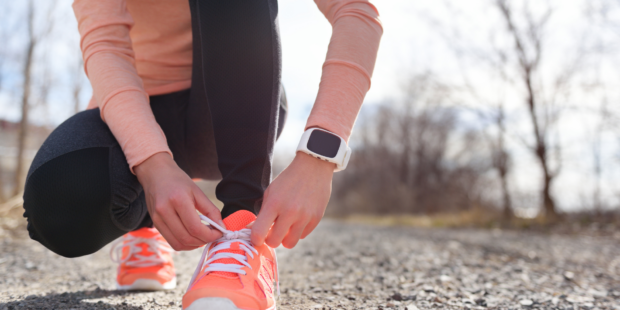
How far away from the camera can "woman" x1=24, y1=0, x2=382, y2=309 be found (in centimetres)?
71

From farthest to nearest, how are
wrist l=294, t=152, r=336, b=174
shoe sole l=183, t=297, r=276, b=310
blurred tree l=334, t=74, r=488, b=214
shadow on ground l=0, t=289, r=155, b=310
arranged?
blurred tree l=334, t=74, r=488, b=214, shadow on ground l=0, t=289, r=155, b=310, wrist l=294, t=152, r=336, b=174, shoe sole l=183, t=297, r=276, b=310

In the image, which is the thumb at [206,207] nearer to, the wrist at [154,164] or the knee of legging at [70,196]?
the wrist at [154,164]

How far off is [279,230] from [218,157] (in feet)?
0.82

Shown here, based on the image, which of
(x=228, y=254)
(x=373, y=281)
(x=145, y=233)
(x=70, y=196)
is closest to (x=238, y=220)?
(x=228, y=254)

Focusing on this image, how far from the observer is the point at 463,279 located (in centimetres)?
151

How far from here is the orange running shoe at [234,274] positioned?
2.17ft

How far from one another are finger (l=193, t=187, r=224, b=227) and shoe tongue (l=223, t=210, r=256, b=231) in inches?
0.8

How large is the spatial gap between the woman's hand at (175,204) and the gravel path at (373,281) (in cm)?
35

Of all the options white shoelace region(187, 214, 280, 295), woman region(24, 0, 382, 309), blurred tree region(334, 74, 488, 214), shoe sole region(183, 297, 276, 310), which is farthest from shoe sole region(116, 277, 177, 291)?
blurred tree region(334, 74, 488, 214)

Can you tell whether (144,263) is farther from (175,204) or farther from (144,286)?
(175,204)

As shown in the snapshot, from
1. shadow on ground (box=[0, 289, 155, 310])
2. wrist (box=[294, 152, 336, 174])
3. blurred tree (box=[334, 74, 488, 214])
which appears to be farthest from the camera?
blurred tree (box=[334, 74, 488, 214])

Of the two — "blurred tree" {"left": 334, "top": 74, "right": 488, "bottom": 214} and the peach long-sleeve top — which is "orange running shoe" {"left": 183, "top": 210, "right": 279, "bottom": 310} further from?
"blurred tree" {"left": 334, "top": 74, "right": 488, "bottom": 214}

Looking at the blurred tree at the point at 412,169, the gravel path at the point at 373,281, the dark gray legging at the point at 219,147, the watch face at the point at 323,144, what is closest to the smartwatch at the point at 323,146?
the watch face at the point at 323,144

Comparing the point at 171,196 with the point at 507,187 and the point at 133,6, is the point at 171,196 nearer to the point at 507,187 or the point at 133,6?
the point at 133,6
